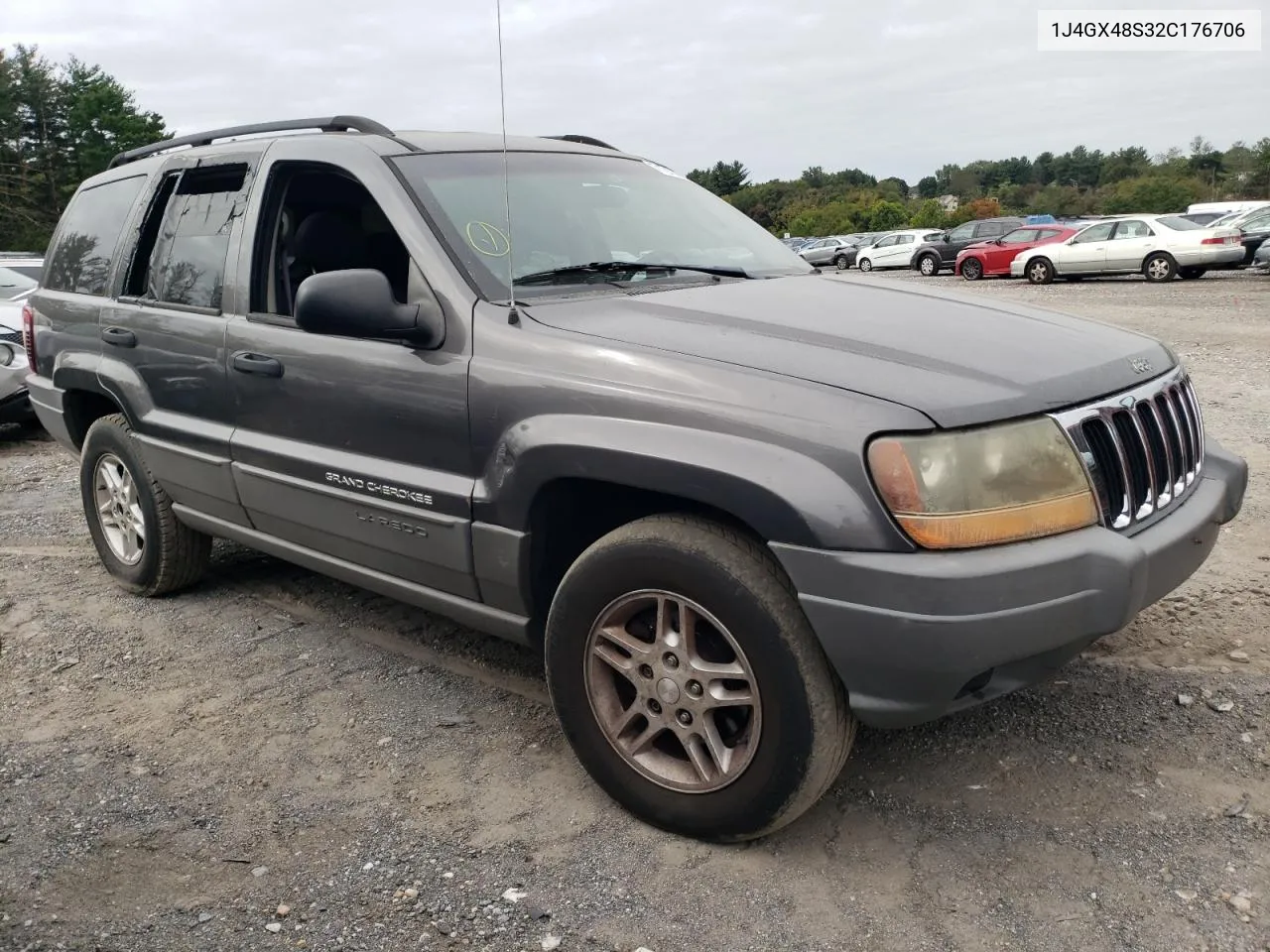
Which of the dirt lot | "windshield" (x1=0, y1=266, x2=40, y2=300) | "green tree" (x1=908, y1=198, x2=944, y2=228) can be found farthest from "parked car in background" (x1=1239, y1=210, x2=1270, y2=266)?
"green tree" (x1=908, y1=198, x2=944, y2=228)

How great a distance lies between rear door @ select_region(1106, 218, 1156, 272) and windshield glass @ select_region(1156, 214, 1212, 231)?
11.6 inches

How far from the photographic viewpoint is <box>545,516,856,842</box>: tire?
7.71 feet

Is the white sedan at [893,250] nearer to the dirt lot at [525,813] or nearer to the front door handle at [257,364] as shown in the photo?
the dirt lot at [525,813]

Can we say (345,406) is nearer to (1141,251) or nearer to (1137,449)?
(1137,449)

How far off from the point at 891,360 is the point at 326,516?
191 centimetres

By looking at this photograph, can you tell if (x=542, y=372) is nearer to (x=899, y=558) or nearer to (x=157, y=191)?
→ (x=899, y=558)

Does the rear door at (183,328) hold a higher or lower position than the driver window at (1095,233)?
lower

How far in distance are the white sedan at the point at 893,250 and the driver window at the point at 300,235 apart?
29243 mm

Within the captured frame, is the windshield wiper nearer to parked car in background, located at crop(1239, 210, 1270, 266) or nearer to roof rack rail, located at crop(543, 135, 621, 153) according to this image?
roof rack rail, located at crop(543, 135, 621, 153)

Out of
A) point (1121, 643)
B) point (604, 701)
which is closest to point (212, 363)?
point (604, 701)

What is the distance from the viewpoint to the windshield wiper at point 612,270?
10.2 feet

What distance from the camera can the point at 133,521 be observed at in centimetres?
456

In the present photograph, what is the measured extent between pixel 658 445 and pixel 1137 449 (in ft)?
3.91

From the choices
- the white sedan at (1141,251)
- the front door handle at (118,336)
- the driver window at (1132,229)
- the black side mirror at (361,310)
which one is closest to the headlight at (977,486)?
the black side mirror at (361,310)
